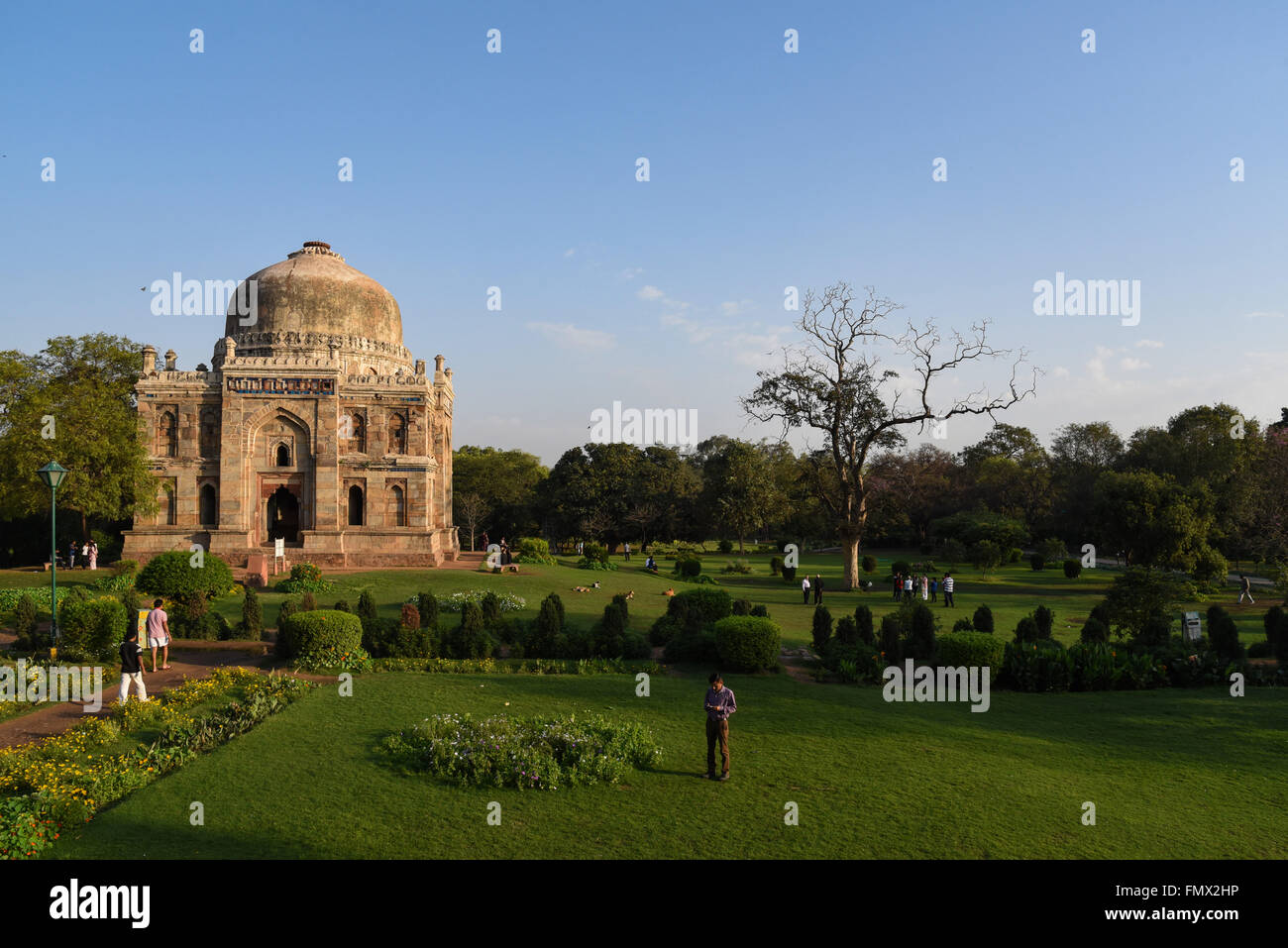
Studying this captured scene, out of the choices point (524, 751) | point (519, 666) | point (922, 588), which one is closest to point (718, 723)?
point (524, 751)

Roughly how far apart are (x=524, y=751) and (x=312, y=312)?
35.2 m

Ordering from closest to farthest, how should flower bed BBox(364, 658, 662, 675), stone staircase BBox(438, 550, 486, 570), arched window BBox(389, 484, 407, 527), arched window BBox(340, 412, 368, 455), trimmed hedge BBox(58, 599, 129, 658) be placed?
flower bed BBox(364, 658, 662, 675) < trimmed hedge BBox(58, 599, 129, 658) < stone staircase BBox(438, 550, 486, 570) < arched window BBox(389, 484, 407, 527) < arched window BBox(340, 412, 368, 455)

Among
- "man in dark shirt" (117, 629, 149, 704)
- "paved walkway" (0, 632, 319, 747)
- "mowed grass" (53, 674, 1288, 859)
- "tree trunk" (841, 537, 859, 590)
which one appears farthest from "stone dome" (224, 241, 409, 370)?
"mowed grass" (53, 674, 1288, 859)

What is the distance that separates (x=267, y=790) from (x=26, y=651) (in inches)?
495

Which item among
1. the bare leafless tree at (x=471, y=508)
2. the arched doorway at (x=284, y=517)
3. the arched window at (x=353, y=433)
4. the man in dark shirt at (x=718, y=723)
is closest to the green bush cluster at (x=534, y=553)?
the arched window at (x=353, y=433)

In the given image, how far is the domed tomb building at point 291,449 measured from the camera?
119ft

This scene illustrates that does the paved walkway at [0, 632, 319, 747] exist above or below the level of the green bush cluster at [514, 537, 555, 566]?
below

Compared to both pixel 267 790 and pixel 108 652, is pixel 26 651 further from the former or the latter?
pixel 267 790

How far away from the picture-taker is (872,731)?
12.6 metres

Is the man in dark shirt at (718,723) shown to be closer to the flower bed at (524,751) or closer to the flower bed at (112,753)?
the flower bed at (524,751)

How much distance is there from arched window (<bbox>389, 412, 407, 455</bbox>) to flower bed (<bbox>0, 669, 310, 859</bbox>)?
24345 mm

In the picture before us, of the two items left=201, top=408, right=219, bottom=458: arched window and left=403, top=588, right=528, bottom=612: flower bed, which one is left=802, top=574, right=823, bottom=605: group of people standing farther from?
left=201, top=408, right=219, bottom=458: arched window

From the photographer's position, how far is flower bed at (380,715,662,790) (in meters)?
10.0
